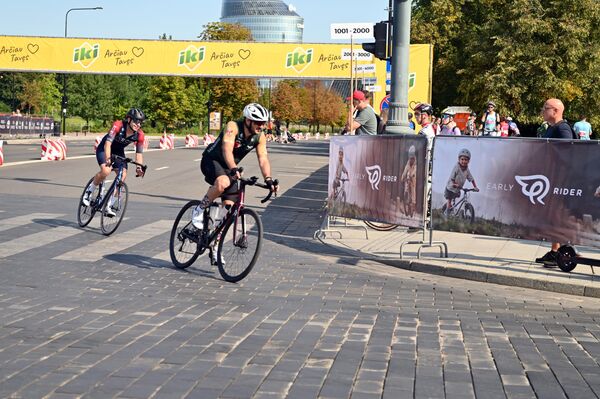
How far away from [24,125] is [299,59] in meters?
23.6

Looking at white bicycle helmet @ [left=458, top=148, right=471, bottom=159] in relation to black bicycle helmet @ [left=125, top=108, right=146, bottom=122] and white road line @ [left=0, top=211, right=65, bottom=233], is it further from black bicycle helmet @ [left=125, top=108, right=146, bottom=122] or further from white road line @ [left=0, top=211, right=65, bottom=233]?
white road line @ [left=0, top=211, right=65, bottom=233]

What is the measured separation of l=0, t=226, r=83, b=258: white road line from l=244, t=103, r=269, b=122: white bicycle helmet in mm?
3372

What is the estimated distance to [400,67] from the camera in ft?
46.5

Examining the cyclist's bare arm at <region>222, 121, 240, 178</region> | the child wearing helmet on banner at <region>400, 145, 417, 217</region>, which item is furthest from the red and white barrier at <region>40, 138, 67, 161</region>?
the cyclist's bare arm at <region>222, 121, 240, 178</region>

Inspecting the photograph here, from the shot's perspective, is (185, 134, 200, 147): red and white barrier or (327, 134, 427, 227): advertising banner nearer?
(327, 134, 427, 227): advertising banner

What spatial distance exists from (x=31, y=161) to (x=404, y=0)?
19952 millimetres

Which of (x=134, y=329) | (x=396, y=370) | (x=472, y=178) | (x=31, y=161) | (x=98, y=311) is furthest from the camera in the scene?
(x=31, y=161)

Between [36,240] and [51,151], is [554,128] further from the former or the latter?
[51,151]

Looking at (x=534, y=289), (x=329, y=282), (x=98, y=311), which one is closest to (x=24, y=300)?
(x=98, y=311)

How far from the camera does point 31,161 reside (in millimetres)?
30969

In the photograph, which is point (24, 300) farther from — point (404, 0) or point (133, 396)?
point (404, 0)

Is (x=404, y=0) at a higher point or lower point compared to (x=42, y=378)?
higher

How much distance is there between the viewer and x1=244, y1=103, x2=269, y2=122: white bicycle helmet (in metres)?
9.05

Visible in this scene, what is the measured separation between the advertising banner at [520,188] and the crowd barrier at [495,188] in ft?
0.03
